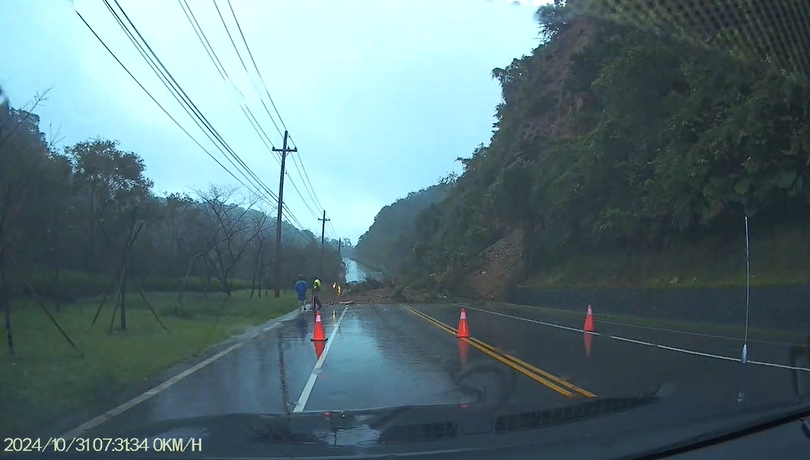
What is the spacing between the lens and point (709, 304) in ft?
80.6

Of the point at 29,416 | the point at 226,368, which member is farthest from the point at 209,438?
the point at 226,368

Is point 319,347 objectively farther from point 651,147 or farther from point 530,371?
point 651,147

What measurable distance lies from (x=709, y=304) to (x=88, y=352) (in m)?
19.0

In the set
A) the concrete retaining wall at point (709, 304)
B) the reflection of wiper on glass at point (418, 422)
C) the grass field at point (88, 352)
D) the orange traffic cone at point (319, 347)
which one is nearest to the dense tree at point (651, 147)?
the concrete retaining wall at point (709, 304)

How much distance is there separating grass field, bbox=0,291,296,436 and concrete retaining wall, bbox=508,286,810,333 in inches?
581

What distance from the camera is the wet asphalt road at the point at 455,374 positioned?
9461mm

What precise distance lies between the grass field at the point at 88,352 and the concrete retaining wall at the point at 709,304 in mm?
14767

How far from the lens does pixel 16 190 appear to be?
18.2 meters

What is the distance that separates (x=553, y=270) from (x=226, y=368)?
32.5 meters

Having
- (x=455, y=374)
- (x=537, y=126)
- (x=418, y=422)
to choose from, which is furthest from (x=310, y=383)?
(x=537, y=126)

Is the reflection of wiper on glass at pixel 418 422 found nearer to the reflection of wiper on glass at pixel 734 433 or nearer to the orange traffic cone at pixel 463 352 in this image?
the reflection of wiper on glass at pixel 734 433

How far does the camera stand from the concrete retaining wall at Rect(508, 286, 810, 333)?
67.8 ft

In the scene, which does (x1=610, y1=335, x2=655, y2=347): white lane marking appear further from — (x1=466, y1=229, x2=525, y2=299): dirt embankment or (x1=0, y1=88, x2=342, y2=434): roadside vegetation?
(x1=466, y1=229, x2=525, y2=299): dirt embankment

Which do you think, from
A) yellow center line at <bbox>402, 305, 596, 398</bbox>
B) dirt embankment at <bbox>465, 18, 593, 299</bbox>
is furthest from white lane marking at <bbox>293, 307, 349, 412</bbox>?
dirt embankment at <bbox>465, 18, 593, 299</bbox>
